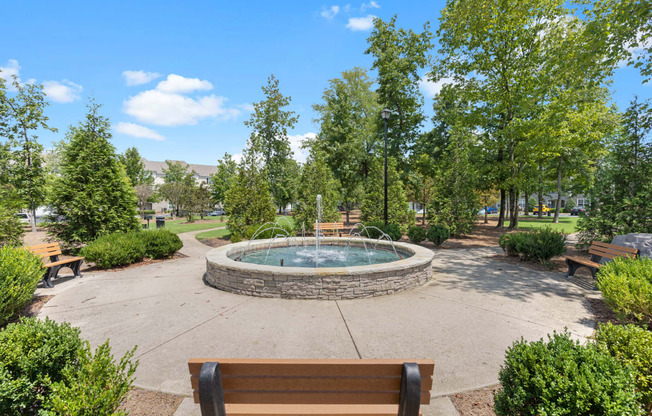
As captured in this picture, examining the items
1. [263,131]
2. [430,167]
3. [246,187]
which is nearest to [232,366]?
[246,187]

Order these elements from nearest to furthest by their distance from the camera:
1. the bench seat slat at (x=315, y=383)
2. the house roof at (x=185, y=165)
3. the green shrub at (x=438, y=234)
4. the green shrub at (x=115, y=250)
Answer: the bench seat slat at (x=315, y=383) < the green shrub at (x=115, y=250) < the green shrub at (x=438, y=234) < the house roof at (x=185, y=165)

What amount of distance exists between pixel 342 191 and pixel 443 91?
11.3m

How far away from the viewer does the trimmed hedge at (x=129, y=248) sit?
832 centimetres

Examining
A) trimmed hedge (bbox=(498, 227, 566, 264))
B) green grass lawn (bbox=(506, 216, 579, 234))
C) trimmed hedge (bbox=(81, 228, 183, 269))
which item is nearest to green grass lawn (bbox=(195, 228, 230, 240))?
trimmed hedge (bbox=(81, 228, 183, 269))

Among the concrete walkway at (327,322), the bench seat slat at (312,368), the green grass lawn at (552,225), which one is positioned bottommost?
the concrete walkway at (327,322)

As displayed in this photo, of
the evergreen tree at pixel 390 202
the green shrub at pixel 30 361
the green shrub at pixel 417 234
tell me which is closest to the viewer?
the green shrub at pixel 30 361

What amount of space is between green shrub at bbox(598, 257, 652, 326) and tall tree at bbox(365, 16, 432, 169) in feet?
58.7

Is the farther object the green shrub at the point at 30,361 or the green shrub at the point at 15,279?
the green shrub at the point at 15,279

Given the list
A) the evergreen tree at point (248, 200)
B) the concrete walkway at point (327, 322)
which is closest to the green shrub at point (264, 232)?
the evergreen tree at point (248, 200)

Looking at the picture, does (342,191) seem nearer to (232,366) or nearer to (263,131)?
(263,131)

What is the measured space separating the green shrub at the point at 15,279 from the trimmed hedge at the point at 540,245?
12.4 metres

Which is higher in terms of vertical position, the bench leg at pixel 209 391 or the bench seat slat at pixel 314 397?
the bench leg at pixel 209 391

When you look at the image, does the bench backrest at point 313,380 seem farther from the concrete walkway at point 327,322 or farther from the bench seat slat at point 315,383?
the concrete walkway at point 327,322

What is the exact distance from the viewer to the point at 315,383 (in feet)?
5.88
